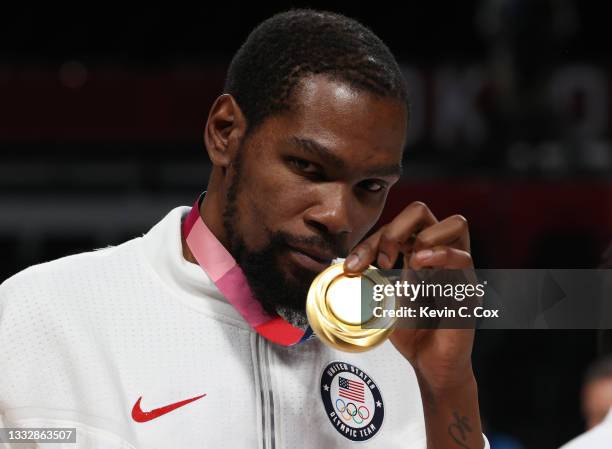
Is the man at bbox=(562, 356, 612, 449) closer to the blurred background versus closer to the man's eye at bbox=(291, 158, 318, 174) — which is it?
the man's eye at bbox=(291, 158, 318, 174)

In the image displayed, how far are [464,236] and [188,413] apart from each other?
0.41 metres

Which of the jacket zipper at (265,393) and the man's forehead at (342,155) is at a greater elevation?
the man's forehead at (342,155)

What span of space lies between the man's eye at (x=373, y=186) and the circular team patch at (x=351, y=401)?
0.82ft

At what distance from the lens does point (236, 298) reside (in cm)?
134

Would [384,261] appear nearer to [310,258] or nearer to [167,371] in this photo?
[310,258]

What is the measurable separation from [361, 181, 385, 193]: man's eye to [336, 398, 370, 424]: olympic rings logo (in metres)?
0.29

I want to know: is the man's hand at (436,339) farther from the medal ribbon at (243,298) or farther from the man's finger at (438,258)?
the medal ribbon at (243,298)

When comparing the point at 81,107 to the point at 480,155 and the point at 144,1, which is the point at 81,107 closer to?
the point at 144,1

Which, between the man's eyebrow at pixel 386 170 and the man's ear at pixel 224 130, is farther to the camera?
the man's ear at pixel 224 130

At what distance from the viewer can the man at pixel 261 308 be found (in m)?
1.24

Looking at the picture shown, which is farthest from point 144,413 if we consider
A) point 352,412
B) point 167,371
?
point 352,412

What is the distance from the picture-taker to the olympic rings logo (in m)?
1.33

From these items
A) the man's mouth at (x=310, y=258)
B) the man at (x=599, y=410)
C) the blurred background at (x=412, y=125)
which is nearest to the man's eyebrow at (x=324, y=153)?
the man's mouth at (x=310, y=258)

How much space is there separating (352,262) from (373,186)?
0.20 m
